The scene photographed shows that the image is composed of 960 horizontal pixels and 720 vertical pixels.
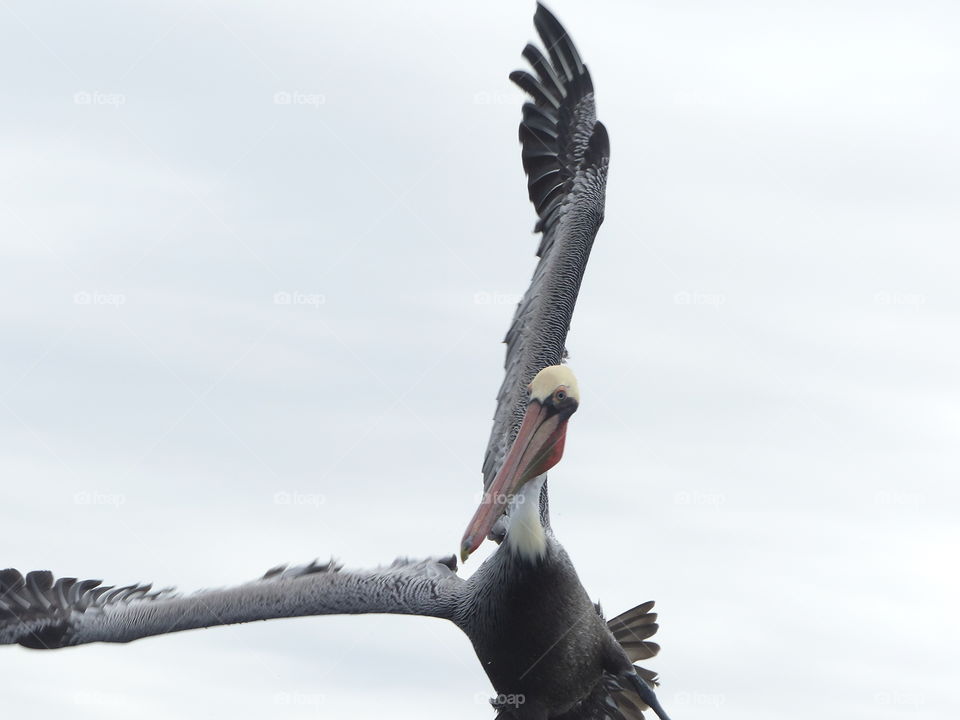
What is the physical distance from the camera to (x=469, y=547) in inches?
430

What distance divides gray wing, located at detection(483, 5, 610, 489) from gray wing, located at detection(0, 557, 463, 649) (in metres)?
1.31

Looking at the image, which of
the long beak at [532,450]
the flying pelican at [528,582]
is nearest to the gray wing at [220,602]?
the flying pelican at [528,582]

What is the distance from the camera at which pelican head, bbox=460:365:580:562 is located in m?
11.7

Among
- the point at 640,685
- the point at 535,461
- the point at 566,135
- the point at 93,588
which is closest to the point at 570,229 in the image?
the point at 566,135

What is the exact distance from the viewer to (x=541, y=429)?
11734mm

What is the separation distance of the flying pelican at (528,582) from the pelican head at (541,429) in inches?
0.4

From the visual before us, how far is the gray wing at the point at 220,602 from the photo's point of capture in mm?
12945

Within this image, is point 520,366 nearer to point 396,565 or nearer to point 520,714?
point 396,565

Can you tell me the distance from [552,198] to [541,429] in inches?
176

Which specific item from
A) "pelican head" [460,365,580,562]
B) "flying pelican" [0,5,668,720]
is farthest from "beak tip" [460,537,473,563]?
"pelican head" [460,365,580,562]

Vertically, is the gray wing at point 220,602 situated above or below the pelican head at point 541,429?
Answer: below

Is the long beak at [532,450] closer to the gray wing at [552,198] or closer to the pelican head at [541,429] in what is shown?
the pelican head at [541,429]

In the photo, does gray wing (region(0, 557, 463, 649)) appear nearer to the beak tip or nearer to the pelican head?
the pelican head

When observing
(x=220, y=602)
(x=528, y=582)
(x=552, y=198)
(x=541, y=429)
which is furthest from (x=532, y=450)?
(x=552, y=198)
